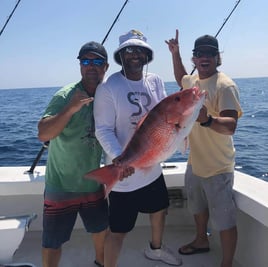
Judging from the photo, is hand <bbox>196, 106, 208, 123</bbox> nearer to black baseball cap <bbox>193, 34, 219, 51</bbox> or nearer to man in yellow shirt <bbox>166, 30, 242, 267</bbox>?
man in yellow shirt <bbox>166, 30, 242, 267</bbox>

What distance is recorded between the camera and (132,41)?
2375 millimetres

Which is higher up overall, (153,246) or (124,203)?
(124,203)

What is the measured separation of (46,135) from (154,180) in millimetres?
868

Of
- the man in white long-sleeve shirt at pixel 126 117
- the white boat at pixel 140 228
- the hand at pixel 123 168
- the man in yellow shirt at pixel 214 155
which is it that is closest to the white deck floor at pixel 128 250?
the white boat at pixel 140 228

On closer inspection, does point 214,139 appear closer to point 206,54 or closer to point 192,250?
point 206,54

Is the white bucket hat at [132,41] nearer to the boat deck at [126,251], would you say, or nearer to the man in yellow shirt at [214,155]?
the man in yellow shirt at [214,155]

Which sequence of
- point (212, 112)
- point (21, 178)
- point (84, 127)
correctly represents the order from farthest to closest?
point (21, 178) → point (212, 112) → point (84, 127)

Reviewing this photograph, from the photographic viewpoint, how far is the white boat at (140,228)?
2760mm

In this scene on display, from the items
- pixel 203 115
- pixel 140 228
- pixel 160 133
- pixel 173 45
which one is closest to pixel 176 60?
pixel 173 45

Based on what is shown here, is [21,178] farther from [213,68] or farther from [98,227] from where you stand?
[213,68]

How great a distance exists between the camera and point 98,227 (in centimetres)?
273

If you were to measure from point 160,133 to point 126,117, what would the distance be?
465mm

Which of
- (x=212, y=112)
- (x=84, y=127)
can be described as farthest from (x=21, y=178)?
(x=212, y=112)

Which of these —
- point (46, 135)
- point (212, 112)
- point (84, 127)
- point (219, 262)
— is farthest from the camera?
point (219, 262)
